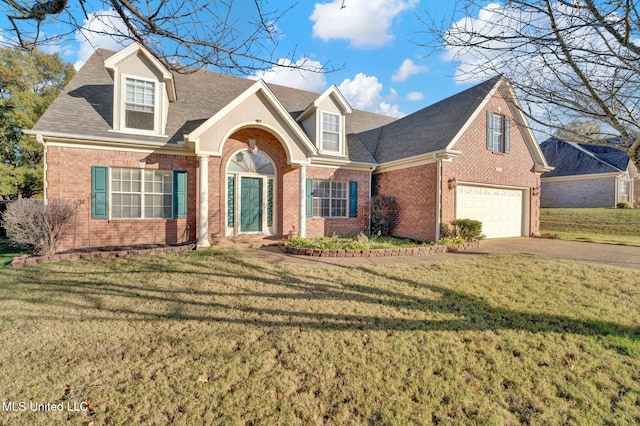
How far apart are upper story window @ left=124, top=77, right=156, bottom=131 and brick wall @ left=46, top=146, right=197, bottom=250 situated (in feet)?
3.57

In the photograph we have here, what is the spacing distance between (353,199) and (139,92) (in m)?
9.06

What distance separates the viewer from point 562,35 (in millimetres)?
3875

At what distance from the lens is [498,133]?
13.1m

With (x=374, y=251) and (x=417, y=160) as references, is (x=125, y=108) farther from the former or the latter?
(x=417, y=160)

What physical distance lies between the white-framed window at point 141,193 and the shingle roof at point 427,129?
9.22m

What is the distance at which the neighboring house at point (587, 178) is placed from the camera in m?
21.3

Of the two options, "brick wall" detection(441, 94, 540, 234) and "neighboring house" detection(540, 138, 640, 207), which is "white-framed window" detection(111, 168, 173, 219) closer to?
"brick wall" detection(441, 94, 540, 234)

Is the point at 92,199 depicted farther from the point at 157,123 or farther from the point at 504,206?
the point at 504,206

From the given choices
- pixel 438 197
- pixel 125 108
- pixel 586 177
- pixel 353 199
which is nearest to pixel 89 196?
pixel 125 108

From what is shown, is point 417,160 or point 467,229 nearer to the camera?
point 467,229

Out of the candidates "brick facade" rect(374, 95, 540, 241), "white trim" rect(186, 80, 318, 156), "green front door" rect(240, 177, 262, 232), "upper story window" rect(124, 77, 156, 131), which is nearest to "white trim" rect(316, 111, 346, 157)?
"white trim" rect(186, 80, 318, 156)

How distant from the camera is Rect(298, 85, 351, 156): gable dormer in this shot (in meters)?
12.8

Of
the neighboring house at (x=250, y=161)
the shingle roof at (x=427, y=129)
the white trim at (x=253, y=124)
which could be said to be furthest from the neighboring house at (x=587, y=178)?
the white trim at (x=253, y=124)

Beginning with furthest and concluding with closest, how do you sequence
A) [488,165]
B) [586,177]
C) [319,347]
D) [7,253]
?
[586,177]
[488,165]
[7,253]
[319,347]
